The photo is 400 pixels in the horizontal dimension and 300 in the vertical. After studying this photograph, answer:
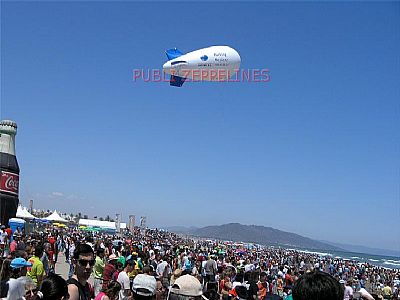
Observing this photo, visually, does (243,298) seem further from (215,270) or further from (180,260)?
(180,260)

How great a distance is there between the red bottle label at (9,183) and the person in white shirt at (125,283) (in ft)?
52.1

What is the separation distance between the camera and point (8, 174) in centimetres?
2289

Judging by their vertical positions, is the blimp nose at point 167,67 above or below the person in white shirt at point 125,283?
above

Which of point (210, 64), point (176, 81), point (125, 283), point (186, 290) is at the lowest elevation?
point (125, 283)

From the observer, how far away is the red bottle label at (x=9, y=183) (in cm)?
2250

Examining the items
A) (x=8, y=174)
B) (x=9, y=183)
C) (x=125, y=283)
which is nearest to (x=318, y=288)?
(x=125, y=283)

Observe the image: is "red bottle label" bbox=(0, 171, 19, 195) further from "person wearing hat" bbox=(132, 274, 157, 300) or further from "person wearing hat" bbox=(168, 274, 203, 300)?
"person wearing hat" bbox=(132, 274, 157, 300)

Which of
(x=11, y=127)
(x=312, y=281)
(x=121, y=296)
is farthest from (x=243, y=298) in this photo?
(x=11, y=127)

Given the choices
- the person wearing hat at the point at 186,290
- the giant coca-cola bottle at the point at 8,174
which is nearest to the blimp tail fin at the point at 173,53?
the giant coca-cola bottle at the point at 8,174

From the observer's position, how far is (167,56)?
65.4ft

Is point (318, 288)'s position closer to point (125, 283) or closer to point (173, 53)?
point (125, 283)

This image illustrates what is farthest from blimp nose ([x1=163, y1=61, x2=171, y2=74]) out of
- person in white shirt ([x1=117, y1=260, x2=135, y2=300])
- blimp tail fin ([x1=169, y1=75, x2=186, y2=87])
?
person in white shirt ([x1=117, y1=260, x2=135, y2=300])

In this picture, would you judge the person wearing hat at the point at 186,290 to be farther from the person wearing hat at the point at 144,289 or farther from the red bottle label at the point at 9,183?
the red bottle label at the point at 9,183

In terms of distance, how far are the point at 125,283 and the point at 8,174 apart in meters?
17.2
